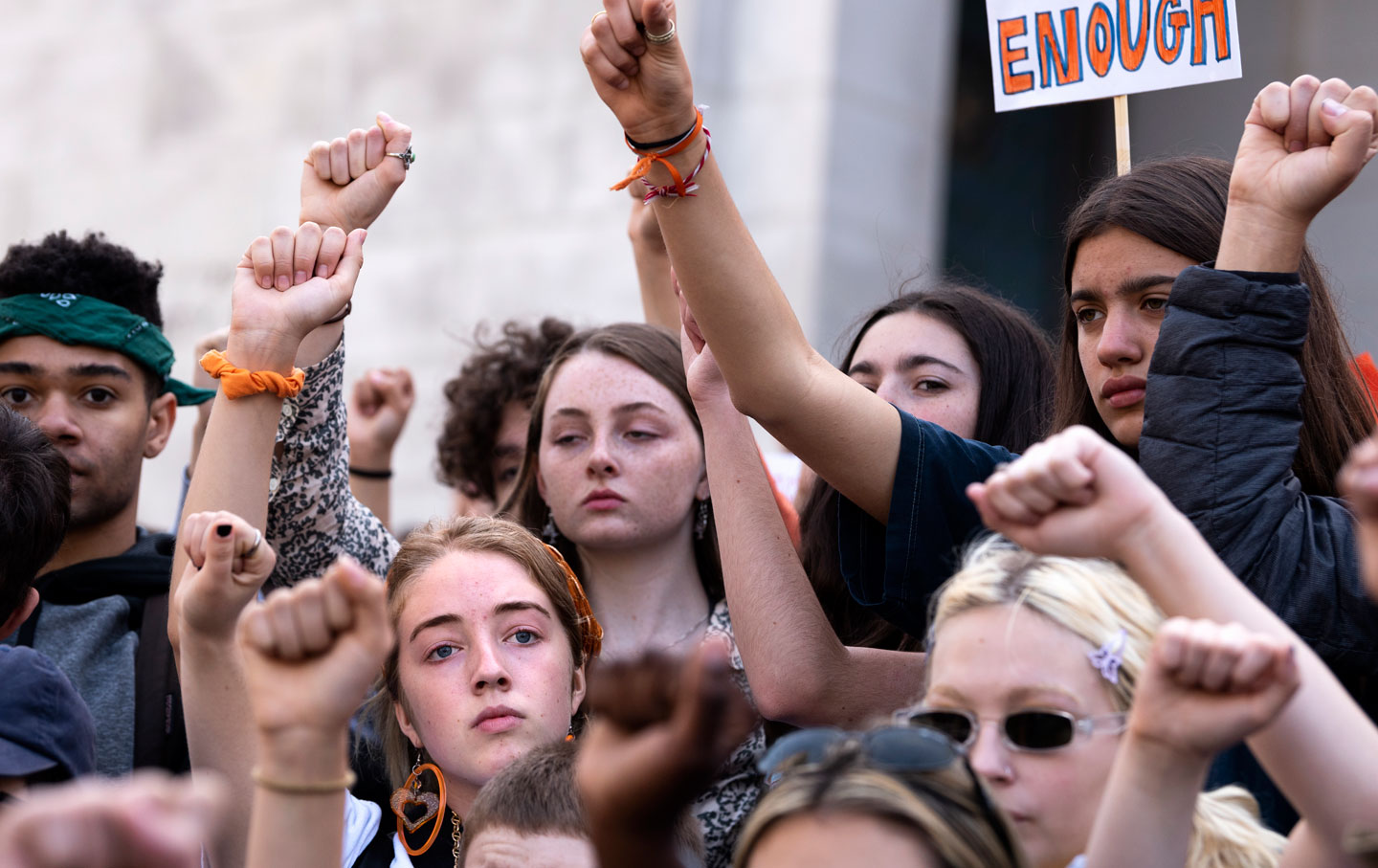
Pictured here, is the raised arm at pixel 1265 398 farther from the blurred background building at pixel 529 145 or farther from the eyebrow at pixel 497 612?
the blurred background building at pixel 529 145

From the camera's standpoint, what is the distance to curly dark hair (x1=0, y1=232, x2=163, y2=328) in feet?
11.3

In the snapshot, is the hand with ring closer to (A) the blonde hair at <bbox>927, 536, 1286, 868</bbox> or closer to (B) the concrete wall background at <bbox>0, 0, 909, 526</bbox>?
(A) the blonde hair at <bbox>927, 536, 1286, 868</bbox>

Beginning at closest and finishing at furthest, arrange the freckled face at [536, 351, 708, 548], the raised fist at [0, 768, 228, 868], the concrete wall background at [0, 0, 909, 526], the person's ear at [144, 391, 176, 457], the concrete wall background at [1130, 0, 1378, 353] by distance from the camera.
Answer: the raised fist at [0, 768, 228, 868], the freckled face at [536, 351, 708, 548], the person's ear at [144, 391, 176, 457], the concrete wall background at [1130, 0, 1378, 353], the concrete wall background at [0, 0, 909, 526]

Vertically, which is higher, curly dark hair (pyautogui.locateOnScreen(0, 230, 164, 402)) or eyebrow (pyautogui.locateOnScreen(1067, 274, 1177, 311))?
curly dark hair (pyautogui.locateOnScreen(0, 230, 164, 402))

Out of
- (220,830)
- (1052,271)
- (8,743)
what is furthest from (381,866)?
(1052,271)

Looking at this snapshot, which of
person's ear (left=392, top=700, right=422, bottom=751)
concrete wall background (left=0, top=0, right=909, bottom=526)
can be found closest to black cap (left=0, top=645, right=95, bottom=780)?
person's ear (left=392, top=700, right=422, bottom=751)

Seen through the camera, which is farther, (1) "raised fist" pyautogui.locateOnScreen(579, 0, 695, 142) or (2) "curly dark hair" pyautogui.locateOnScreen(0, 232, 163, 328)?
(2) "curly dark hair" pyautogui.locateOnScreen(0, 232, 163, 328)

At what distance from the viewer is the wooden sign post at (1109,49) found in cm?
277

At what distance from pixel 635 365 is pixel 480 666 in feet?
3.25

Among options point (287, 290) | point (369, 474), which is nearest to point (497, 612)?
point (287, 290)

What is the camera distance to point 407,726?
268 cm

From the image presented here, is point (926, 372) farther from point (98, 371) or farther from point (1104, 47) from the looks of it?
point (98, 371)

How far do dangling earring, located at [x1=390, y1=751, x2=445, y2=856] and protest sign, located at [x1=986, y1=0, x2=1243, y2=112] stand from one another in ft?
5.41

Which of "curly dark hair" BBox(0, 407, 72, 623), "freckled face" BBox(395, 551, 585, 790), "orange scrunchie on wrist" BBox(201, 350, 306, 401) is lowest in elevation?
"freckled face" BBox(395, 551, 585, 790)
